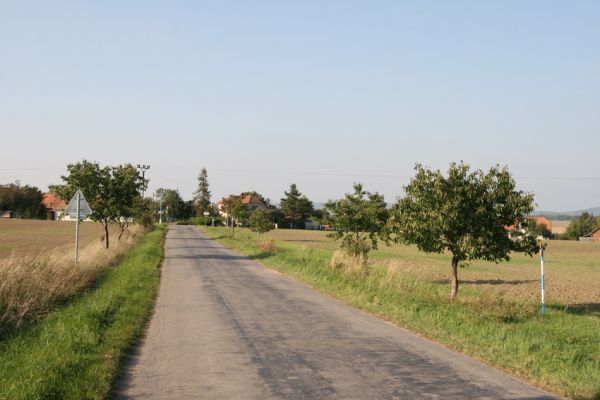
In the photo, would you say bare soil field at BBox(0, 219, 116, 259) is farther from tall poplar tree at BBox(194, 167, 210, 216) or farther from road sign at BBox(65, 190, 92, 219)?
tall poplar tree at BBox(194, 167, 210, 216)

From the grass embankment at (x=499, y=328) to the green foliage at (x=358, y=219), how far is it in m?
5.82

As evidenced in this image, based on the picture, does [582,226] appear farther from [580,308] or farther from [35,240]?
[580,308]

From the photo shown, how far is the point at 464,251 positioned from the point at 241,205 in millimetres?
54070

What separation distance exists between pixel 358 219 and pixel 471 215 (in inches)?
341

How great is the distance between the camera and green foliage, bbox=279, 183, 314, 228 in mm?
131250

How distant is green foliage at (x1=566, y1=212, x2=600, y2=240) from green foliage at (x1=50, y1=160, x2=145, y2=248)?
112992 millimetres

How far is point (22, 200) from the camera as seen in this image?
118 meters

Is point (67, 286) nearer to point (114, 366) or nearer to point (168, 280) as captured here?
point (168, 280)

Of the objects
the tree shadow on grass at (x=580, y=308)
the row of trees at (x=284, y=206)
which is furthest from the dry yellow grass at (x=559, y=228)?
the tree shadow on grass at (x=580, y=308)

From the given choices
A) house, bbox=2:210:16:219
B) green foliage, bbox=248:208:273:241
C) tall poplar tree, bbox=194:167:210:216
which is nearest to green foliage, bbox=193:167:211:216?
tall poplar tree, bbox=194:167:210:216

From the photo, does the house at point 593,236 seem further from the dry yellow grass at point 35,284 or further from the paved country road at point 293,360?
the paved country road at point 293,360

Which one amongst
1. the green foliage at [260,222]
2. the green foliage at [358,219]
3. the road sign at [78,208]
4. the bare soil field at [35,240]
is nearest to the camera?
the road sign at [78,208]

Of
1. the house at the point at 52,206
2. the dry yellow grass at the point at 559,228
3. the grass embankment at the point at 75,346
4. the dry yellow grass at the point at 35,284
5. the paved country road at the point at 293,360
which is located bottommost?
the paved country road at the point at 293,360

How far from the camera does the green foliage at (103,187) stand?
27.1 metres
